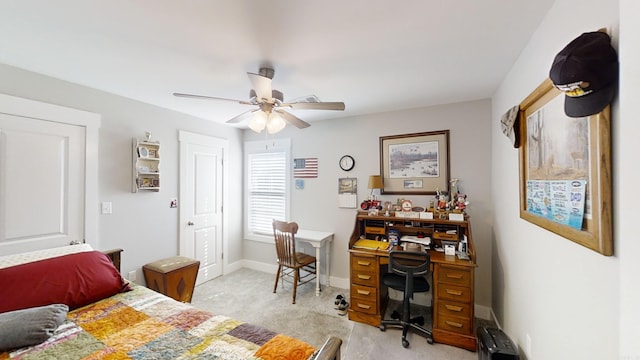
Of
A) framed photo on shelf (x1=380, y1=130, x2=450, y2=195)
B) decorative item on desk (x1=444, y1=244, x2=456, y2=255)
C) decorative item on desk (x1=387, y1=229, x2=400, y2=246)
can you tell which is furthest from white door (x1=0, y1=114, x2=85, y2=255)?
decorative item on desk (x1=444, y1=244, x2=456, y2=255)

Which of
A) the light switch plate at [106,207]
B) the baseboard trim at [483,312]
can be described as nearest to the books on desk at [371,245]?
the baseboard trim at [483,312]

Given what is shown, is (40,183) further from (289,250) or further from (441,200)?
(441,200)

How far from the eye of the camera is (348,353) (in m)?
2.13

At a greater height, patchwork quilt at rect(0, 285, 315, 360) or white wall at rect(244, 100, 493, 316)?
white wall at rect(244, 100, 493, 316)

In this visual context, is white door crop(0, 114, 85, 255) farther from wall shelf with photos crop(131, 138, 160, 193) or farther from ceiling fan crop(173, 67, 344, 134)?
ceiling fan crop(173, 67, 344, 134)

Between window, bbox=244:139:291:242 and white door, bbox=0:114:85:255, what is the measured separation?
2.16 metres

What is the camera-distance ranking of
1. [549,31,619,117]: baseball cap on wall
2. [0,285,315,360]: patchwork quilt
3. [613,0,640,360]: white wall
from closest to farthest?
1. [613,0,640,360]: white wall
2. [549,31,619,117]: baseball cap on wall
3. [0,285,315,360]: patchwork quilt

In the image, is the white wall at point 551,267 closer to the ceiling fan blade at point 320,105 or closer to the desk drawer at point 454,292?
the desk drawer at point 454,292

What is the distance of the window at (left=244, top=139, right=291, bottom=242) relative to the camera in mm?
3934

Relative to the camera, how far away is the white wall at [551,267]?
34.6 inches

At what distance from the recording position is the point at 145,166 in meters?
2.90

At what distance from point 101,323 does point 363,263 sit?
84.0 inches

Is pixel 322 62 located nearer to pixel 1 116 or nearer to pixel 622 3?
pixel 622 3

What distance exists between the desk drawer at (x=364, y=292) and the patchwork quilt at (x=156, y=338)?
145cm
